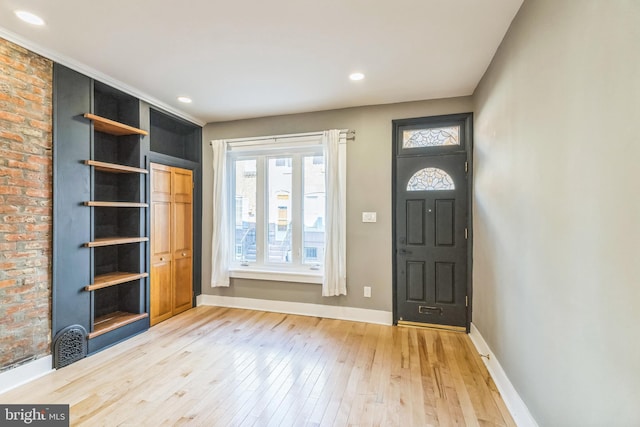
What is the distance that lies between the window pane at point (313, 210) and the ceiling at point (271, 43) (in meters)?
0.94

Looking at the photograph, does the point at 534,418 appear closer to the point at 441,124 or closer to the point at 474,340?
the point at 474,340

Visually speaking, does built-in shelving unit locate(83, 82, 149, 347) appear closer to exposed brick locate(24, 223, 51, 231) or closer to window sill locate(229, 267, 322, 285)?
exposed brick locate(24, 223, 51, 231)

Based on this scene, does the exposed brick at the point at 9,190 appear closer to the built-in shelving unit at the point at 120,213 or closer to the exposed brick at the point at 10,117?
the exposed brick at the point at 10,117

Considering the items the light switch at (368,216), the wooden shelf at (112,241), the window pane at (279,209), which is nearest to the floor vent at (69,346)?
the wooden shelf at (112,241)

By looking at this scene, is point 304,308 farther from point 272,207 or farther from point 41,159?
point 41,159

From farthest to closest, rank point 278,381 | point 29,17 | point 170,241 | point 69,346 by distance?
point 170,241 < point 69,346 < point 278,381 < point 29,17

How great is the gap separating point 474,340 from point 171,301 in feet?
11.7

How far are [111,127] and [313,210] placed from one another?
2388 millimetres

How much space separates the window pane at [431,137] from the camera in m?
3.44

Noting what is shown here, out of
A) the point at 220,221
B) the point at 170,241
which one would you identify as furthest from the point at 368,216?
the point at 170,241

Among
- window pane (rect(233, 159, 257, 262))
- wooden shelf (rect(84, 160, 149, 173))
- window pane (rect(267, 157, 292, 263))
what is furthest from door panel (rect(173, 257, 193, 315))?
wooden shelf (rect(84, 160, 149, 173))

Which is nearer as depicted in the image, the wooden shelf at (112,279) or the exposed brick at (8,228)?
the exposed brick at (8,228)

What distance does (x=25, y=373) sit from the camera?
229 cm

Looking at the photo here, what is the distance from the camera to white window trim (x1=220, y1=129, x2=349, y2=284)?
3682 mm
